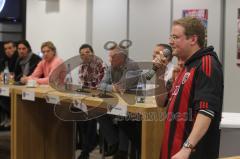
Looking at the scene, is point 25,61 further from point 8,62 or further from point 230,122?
→ point 230,122

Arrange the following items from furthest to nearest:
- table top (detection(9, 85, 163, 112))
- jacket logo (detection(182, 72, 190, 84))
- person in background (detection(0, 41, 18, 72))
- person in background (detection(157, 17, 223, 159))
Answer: person in background (detection(0, 41, 18, 72)) < table top (detection(9, 85, 163, 112)) < jacket logo (detection(182, 72, 190, 84)) < person in background (detection(157, 17, 223, 159))

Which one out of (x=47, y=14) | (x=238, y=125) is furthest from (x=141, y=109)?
(x=47, y=14)

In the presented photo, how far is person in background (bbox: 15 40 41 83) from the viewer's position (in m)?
5.12

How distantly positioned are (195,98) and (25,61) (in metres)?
3.72

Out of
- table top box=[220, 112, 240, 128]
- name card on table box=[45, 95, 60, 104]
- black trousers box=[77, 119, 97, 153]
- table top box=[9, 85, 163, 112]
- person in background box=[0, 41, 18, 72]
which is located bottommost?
black trousers box=[77, 119, 97, 153]

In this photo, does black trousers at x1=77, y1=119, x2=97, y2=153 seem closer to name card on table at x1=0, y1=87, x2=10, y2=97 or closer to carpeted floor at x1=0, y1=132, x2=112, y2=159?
carpeted floor at x1=0, y1=132, x2=112, y2=159

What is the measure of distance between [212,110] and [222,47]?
125 inches

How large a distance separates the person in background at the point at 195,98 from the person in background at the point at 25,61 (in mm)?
3486

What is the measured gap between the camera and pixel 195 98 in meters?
1.75

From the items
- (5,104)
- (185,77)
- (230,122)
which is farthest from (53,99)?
(5,104)

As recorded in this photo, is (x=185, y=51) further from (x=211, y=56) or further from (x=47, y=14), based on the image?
(x=47, y=14)

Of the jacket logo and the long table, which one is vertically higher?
the jacket logo

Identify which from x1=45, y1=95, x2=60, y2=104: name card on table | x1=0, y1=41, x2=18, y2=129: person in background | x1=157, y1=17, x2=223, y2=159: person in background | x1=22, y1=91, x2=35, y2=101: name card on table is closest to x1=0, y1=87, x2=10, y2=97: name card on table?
x1=22, y1=91, x2=35, y2=101: name card on table

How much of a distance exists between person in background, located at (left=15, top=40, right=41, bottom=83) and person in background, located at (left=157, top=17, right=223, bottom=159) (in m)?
3.49
